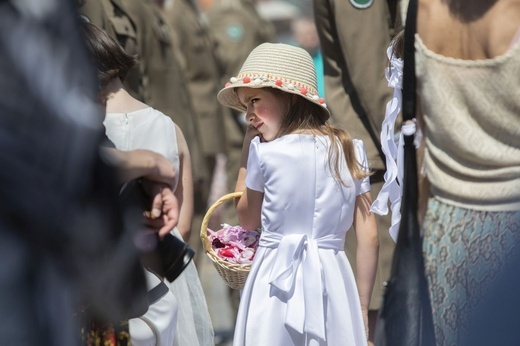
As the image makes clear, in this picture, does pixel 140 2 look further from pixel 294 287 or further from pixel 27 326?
pixel 27 326

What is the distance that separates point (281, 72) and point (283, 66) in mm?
45

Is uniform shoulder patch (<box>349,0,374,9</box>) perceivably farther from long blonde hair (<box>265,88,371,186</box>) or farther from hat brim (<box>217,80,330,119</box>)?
long blonde hair (<box>265,88,371,186</box>)

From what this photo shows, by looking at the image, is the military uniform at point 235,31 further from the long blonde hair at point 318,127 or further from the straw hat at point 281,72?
the long blonde hair at point 318,127

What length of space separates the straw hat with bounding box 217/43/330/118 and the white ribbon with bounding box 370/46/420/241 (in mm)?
464

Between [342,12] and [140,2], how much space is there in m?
2.27

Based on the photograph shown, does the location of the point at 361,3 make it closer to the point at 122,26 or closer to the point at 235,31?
the point at 122,26

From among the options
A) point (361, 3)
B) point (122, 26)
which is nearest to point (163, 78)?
point (122, 26)

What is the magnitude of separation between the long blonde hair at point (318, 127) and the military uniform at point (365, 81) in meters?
0.99

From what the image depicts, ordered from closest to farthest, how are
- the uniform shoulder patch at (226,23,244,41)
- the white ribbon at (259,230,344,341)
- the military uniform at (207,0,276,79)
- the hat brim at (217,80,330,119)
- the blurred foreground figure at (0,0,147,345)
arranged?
1. the blurred foreground figure at (0,0,147,345)
2. the white ribbon at (259,230,344,341)
3. the hat brim at (217,80,330,119)
4. the military uniform at (207,0,276,79)
5. the uniform shoulder patch at (226,23,244,41)

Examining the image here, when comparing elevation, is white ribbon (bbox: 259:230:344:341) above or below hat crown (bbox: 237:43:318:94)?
below

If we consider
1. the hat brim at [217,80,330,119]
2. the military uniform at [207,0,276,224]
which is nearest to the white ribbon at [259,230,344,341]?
the hat brim at [217,80,330,119]

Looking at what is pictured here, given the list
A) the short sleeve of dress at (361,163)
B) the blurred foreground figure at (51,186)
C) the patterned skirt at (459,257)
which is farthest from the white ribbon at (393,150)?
the blurred foreground figure at (51,186)

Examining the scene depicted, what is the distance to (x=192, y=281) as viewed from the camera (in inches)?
206

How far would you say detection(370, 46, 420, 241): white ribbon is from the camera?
4.35 meters
